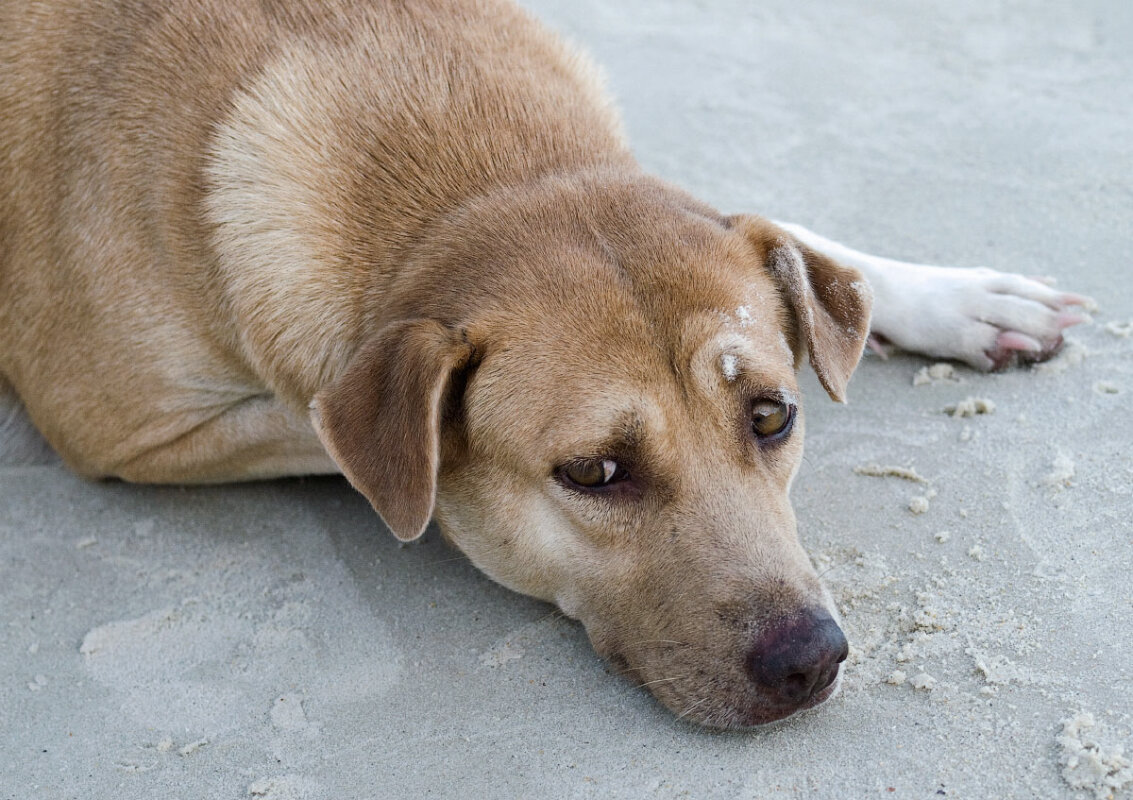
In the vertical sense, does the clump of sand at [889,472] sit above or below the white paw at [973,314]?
below

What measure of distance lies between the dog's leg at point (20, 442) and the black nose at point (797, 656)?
8.79 feet

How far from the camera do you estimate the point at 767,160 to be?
5.28 metres

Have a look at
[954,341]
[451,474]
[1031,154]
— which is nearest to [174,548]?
[451,474]

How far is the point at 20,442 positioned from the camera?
13.6 ft

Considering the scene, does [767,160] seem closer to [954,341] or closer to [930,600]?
[954,341]

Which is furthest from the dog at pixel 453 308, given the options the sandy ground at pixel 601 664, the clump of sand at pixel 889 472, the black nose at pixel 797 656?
the clump of sand at pixel 889 472

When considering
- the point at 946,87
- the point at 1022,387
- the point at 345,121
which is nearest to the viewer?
the point at 345,121

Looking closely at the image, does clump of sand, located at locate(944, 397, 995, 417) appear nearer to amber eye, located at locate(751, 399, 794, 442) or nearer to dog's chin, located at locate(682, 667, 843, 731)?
amber eye, located at locate(751, 399, 794, 442)

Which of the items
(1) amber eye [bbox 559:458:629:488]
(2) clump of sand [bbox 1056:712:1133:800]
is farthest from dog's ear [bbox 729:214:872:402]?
(2) clump of sand [bbox 1056:712:1133:800]

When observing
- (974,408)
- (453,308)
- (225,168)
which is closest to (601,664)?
(453,308)

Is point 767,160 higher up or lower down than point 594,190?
lower down

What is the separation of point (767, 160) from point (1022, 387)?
1889 mm

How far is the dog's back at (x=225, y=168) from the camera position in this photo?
10.4 feet

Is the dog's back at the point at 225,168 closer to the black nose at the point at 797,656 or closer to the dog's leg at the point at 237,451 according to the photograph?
the dog's leg at the point at 237,451
